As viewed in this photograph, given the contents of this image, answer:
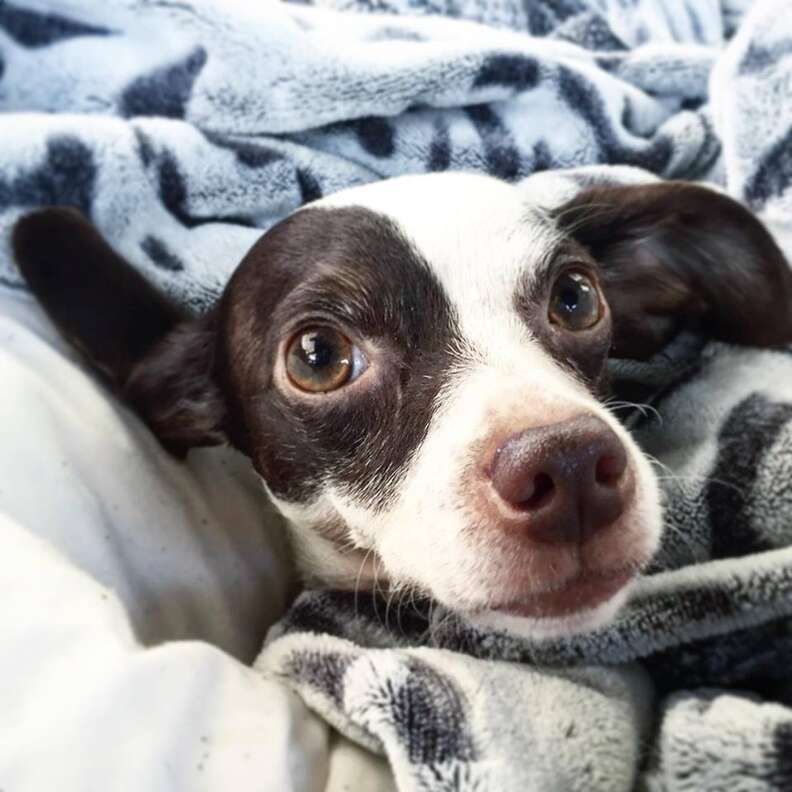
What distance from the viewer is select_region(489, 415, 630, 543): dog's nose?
777mm

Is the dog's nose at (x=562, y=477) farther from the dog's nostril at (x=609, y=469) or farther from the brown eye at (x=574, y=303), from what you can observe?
the brown eye at (x=574, y=303)

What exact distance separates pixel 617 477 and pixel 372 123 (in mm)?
959

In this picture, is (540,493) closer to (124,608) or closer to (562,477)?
(562,477)

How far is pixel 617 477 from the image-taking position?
2.73 ft

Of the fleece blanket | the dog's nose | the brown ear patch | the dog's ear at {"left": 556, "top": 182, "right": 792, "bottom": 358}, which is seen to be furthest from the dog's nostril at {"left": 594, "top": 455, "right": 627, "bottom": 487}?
the brown ear patch

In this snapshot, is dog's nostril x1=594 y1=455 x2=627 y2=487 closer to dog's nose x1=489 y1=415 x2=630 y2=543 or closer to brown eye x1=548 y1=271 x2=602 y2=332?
dog's nose x1=489 y1=415 x2=630 y2=543

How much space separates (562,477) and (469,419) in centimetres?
13

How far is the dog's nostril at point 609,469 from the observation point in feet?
2.63

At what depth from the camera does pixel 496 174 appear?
5.36ft

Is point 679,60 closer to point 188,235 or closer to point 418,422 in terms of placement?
point 188,235

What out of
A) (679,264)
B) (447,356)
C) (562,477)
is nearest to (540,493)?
(562,477)

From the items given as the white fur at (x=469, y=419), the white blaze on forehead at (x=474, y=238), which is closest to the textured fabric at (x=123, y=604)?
the white fur at (x=469, y=419)

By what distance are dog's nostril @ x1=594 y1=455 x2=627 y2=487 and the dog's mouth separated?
0.28ft

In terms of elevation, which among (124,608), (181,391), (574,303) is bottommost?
(181,391)
